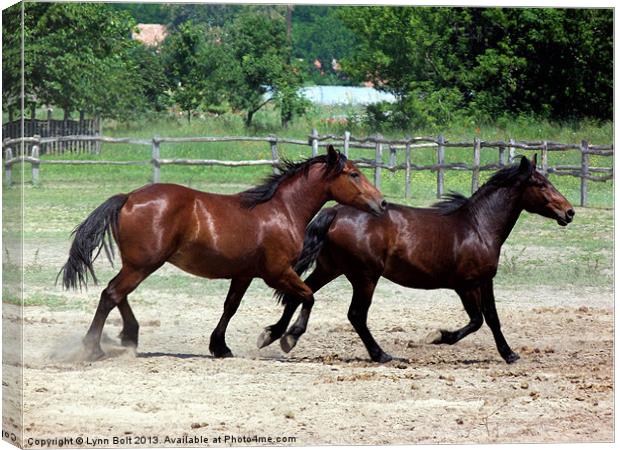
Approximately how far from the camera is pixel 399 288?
11.9 m

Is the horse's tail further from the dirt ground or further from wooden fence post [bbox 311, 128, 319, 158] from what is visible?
the dirt ground

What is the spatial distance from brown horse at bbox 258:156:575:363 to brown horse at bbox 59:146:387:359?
244 mm

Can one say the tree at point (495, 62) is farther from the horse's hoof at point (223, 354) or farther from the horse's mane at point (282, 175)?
the horse's hoof at point (223, 354)

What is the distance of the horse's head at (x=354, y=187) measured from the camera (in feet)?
34.6

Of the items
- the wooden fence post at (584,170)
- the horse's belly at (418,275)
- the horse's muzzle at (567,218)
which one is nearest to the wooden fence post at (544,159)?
the wooden fence post at (584,170)

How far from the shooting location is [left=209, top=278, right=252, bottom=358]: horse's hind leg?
10.6 metres

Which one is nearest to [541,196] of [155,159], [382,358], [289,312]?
[382,358]

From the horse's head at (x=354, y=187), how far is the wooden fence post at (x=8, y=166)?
227 centimetres

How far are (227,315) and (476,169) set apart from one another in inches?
90.8

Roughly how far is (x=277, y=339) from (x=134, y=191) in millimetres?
1663

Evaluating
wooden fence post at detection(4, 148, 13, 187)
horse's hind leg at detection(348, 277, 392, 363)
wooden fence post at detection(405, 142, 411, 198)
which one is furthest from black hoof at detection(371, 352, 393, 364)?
wooden fence post at detection(4, 148, 13, 187)

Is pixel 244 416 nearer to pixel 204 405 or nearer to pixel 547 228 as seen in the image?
pixel 204 405

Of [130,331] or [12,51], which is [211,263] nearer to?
[130,331]

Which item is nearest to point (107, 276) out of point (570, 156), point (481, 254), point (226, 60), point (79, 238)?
point (79, 238)
